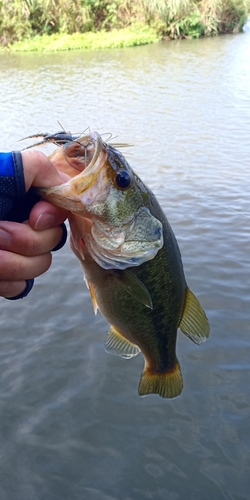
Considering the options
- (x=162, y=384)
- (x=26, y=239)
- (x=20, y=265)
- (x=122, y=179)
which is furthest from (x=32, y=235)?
(x=162, y=384)

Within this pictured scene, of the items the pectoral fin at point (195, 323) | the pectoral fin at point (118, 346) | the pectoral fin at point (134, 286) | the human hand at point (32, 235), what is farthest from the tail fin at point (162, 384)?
the human hand at point (32, 235)

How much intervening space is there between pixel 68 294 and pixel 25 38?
39.3m

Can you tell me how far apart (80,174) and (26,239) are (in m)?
0.35

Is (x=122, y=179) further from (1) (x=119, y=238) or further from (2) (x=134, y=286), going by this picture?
(2) (x=134, y=286)

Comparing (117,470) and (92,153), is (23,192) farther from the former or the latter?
(117,470)

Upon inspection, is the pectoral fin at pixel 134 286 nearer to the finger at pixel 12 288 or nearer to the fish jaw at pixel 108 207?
the fish jaw at pixel 108 207

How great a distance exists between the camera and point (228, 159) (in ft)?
33.0

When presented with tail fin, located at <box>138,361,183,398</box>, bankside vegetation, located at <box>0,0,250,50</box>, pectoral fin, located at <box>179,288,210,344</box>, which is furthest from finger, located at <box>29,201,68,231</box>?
bankside vegetation, located at <box>0,0,250,50</box>

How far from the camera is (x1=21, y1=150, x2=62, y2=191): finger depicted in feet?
5.82

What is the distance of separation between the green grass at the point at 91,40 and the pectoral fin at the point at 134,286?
37.4m

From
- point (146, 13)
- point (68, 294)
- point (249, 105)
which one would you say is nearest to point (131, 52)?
point (146, 13)

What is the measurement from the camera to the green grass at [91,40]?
119ft

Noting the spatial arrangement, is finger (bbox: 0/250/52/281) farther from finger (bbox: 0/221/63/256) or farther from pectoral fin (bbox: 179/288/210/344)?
pectoral fin (bbox: 179/288/210/344)

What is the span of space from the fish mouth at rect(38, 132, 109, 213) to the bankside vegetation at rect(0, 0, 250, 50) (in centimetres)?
3857
